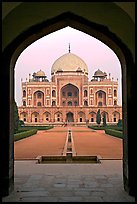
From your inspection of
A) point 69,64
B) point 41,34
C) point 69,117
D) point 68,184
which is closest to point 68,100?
point 69,117

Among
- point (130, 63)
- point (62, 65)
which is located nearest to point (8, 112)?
point (130, 63)

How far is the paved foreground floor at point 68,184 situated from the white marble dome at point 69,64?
38481 mm

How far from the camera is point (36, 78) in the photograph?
47.9 m

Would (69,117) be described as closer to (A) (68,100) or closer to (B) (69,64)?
(A) (68,100)

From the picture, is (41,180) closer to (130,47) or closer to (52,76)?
(130,47)

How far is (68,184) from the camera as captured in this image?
438 centimetres

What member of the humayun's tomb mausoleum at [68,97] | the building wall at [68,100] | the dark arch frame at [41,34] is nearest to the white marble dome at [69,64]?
the humayun's tomb mausoleum at [68,97]

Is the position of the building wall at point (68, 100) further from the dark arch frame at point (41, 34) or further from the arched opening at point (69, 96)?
the dark arch frame at point (41, 34)

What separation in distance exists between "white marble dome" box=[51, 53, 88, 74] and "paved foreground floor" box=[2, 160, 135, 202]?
126 ft

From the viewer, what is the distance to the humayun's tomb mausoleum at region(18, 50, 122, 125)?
4141 cm

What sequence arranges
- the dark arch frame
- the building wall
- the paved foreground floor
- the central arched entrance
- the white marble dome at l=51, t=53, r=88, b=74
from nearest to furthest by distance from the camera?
the paved foreground floor → the dark arch frame → the building wall → the central arched entrance → the white marble dome at l=51, t=53, r=88, b=74

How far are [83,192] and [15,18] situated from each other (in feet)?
8.69

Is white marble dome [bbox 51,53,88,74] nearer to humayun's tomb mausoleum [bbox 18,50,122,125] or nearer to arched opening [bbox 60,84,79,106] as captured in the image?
humayun's tomb mausoleum [bbox 18,50,122,125]

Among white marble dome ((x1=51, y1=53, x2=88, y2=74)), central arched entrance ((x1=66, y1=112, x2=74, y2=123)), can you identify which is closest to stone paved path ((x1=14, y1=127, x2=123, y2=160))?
central arched entrance ((x1=66, y1=112, x2=74, y2=123))
